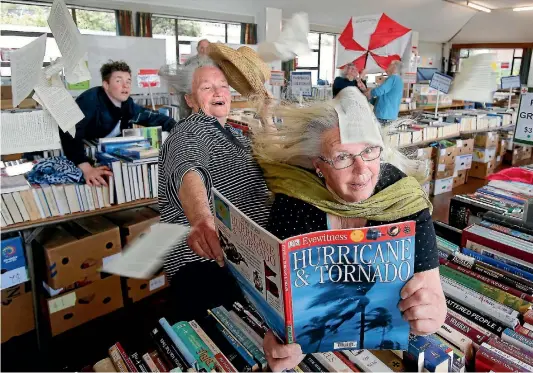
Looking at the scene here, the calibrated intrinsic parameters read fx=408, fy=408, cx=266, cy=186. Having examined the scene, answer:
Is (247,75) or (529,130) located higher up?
(247,75)

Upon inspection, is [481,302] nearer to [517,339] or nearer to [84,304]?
[517,339]

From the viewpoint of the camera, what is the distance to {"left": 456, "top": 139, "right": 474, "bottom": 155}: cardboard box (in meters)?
5.32

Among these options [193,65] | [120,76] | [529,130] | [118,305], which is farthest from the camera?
[120,76]

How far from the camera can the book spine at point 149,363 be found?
1072mm

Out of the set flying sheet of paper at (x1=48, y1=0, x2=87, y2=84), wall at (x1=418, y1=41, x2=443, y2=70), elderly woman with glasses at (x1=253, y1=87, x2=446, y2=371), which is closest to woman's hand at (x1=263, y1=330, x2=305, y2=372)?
elderly woman with glasses at (x1=253, y1=87, x2=446, y2=371)

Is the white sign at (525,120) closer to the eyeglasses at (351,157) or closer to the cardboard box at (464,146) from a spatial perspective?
the eyeglasses at (351,157)

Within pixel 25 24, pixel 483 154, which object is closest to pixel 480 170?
pixel 483 154

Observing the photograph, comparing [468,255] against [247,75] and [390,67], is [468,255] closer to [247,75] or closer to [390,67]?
[247,75]

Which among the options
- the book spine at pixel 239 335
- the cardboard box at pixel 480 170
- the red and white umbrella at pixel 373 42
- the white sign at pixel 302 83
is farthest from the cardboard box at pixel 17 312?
the cardboard box at pixel 480 170

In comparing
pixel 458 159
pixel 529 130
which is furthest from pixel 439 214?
pixel 529 130

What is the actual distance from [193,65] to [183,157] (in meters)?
0.60

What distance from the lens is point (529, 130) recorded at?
81.9 inches

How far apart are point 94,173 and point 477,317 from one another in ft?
7.40

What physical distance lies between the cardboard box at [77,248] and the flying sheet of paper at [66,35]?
1.09 meters
